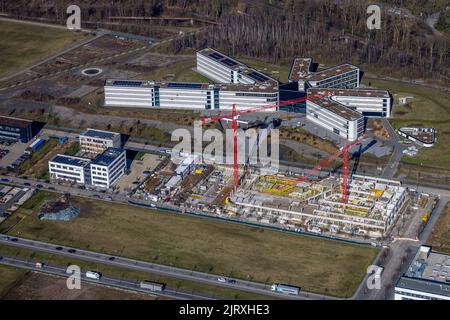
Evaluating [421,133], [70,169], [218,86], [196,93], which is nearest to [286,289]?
[70,169]

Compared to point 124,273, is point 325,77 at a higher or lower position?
higher

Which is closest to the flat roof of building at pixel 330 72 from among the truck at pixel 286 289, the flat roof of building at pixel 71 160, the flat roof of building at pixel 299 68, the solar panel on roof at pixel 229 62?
the flat roof of building at pixel 299 68

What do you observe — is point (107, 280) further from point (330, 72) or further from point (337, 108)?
point (330, 72)

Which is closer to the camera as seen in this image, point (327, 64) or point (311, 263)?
point (311, 263)

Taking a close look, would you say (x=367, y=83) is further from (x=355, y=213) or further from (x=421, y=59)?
(x=355, y=213)

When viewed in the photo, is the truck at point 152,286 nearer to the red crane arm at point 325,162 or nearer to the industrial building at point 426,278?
the industrial building at point 426,278

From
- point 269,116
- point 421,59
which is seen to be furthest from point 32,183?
point 421,59

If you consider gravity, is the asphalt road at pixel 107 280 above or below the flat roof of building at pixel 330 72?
below
